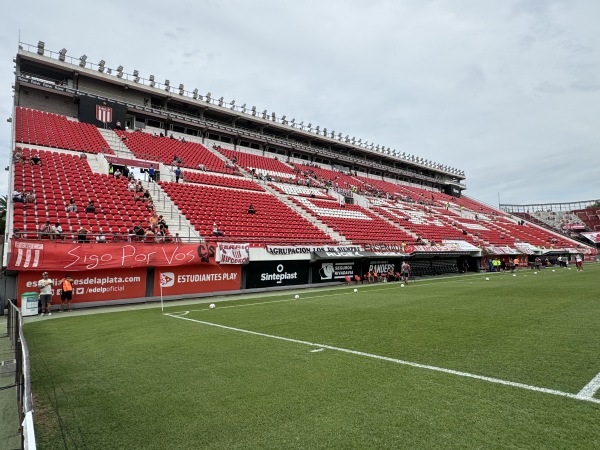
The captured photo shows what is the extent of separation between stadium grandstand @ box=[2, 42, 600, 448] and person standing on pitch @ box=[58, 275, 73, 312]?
1.47 ft

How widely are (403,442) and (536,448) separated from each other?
→ 49.2 inches

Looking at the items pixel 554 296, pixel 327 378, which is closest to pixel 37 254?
pixel 327 378

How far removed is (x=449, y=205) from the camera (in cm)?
5800

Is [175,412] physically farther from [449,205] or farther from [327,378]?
[449,205]

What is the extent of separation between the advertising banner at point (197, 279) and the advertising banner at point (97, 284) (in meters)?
0.99

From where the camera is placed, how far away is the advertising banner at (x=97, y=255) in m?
14.6

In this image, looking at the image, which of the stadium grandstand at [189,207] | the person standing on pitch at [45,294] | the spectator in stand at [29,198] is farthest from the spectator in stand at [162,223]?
the person standing on pitch at [45,294]

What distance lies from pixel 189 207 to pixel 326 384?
20.4m

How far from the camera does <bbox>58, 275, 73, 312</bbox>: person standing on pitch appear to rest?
14900 millimetres

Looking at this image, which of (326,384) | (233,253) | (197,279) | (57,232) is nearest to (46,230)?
(57,232)

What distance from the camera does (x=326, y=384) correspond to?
5.54 metres

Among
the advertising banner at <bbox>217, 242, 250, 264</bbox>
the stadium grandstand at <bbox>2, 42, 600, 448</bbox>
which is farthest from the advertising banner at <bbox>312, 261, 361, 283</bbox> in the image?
the advertising banner at <bbox>217, 242, 250, 264</bbox>

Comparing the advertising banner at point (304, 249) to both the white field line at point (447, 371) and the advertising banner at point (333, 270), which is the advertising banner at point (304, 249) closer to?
the advertising banner at point (333, 270)

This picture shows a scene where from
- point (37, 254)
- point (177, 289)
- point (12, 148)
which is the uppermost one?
point (12, 148)
